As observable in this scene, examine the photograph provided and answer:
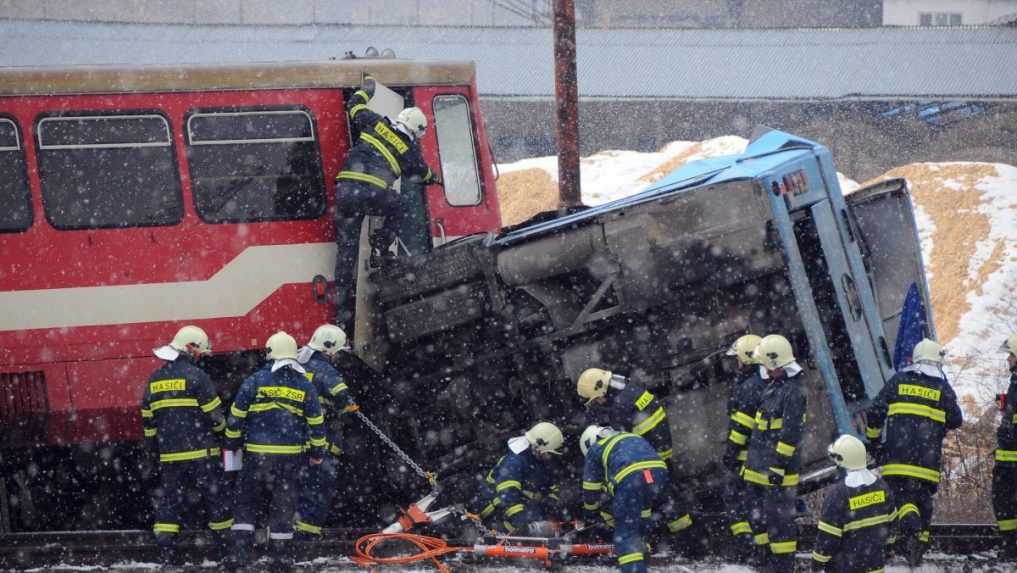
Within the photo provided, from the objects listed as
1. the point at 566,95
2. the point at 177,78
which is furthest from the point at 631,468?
the point at 566,95

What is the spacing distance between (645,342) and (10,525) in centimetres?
531

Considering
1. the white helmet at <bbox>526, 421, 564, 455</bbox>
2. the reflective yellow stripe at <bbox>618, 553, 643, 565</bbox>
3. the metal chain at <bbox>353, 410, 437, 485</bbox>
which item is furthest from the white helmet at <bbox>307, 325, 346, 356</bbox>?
the reflective yellow stripe at <bbox>618, 553, 643, 565</bbox>

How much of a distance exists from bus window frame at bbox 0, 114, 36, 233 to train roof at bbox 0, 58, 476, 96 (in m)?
0.20

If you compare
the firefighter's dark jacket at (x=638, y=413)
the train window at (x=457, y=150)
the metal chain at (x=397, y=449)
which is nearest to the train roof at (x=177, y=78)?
the train window at (x=457, y=150)

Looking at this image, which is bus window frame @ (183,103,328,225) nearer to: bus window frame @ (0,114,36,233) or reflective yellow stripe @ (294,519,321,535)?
bus window frame @ (0,114,36,233)

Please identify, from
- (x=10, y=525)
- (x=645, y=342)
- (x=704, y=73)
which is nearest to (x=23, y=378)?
(x=10, y=525)

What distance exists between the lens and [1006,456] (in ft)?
23.7

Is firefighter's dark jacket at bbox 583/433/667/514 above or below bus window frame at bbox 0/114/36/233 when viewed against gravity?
below

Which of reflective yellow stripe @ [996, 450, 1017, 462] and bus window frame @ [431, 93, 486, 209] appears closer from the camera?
reflective yellow stripe @ [996, 450, 1017, 462]

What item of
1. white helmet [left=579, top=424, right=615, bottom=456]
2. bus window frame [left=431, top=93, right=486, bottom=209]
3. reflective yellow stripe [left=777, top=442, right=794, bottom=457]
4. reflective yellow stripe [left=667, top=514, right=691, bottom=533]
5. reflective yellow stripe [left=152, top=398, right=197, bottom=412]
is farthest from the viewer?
bus window frame [left=431, top=93, right=486, bottom=209]

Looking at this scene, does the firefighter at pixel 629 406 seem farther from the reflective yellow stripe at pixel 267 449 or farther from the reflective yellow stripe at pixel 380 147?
the reflective yellow stripe at pixel 380 147

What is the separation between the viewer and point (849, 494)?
6094mm

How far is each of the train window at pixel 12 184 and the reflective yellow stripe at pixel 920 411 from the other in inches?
254

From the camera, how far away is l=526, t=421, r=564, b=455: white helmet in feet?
23.4
